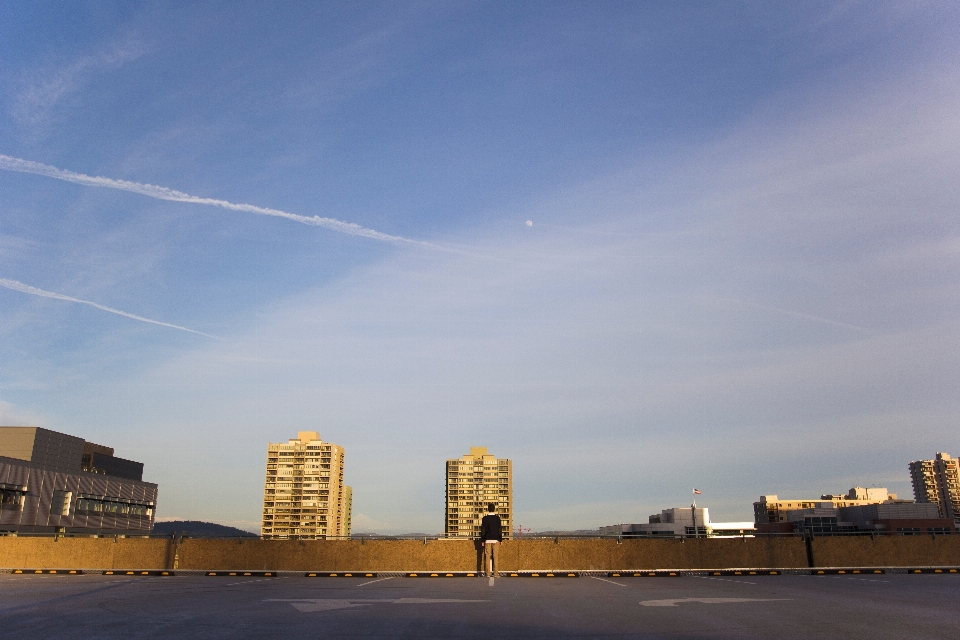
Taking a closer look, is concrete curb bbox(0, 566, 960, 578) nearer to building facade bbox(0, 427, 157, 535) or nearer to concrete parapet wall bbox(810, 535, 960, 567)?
concrete parapet wall bbox(810, 535, 960, 567)

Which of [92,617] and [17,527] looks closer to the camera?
[92,617]

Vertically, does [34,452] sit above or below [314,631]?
above

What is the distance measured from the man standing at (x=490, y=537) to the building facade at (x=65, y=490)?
213 ft

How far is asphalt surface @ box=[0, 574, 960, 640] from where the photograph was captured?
8.64 metres

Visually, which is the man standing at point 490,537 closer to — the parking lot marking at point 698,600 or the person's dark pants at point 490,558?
the person's dark pants at point 490,558

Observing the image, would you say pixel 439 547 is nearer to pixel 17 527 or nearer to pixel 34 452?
pixel 17 527

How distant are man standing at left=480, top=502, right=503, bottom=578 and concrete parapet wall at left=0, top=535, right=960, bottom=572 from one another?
63.1 inches

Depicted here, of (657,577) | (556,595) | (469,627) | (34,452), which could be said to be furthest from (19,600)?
(34,452)

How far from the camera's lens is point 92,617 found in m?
10.1

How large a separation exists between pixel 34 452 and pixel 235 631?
16511 centimetres

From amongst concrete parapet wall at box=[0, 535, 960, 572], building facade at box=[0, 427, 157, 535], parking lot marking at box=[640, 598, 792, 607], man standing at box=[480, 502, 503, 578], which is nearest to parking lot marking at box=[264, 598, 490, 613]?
parking lot marking at box=[640, 598, 792, 607]

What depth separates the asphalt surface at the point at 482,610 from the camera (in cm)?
864

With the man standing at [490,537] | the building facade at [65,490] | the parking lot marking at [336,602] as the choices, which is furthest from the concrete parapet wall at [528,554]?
the building facade at [65,490]

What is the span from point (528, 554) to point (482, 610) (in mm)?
11898
